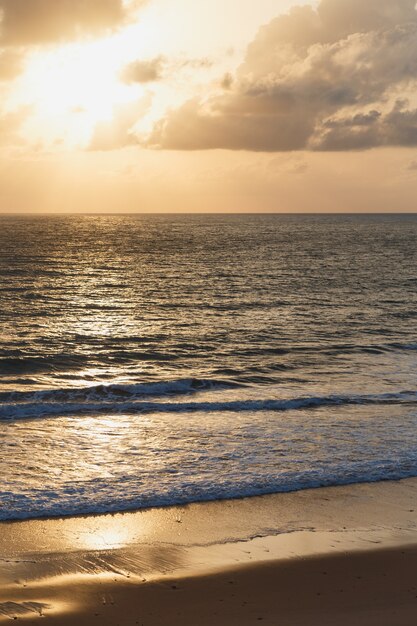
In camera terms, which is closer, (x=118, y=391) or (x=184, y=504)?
(x=184, y=504)

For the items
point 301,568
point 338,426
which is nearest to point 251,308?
point 338,426

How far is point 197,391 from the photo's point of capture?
22.8 metres

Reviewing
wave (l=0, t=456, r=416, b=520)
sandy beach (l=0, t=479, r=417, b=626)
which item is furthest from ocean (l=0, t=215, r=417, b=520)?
sandy beach (l=0, t=479, r=417, b=626)

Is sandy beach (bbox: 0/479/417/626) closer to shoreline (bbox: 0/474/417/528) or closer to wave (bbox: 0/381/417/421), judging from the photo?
shoreline (bbox: 0/474/417/528)

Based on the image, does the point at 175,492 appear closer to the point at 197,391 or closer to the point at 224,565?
the point at 224,565

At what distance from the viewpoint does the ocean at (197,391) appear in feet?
47.0

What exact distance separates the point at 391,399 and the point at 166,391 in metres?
7.10

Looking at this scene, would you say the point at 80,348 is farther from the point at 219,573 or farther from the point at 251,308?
the point at 219,573

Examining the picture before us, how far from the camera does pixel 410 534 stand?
11.6 meters

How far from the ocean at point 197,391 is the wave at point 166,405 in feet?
0.26

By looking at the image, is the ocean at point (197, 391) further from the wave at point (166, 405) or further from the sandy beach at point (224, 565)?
the sandy beach at point (224, 565)

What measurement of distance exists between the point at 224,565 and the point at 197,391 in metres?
12.4

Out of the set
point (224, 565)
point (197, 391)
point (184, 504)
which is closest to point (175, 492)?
point (184, 504)

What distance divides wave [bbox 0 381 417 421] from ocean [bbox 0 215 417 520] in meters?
0.08
